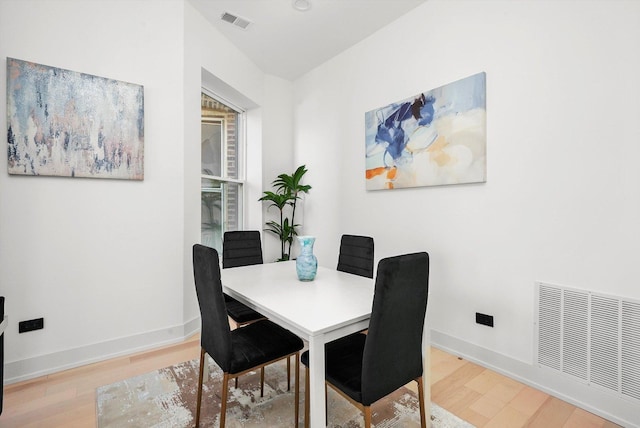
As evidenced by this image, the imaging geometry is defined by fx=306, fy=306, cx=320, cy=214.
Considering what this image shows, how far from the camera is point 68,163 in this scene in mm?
2324

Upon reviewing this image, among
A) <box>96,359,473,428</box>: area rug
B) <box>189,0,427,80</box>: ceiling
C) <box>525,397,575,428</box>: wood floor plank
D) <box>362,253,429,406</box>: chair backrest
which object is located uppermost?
<box>189,0,427,80</box>: ceiling

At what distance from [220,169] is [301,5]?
6.73 ft

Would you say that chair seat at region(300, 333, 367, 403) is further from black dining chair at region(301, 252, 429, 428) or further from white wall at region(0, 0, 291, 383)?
white wall at region(0, 0, 291, 383)

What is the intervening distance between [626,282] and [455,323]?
1.15 m

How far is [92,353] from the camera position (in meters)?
2.43

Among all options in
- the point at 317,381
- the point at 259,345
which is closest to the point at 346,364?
the point at 317,381

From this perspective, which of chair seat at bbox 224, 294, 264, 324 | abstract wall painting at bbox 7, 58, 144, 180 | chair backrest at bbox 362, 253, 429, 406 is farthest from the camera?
chair seat at bbox 224, 294, 264, 324

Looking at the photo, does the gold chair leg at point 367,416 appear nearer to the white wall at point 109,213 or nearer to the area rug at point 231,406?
the area rug at point 231,406

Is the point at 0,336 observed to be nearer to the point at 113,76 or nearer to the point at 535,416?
the point at 113,76

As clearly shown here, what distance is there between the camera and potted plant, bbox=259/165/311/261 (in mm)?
4004

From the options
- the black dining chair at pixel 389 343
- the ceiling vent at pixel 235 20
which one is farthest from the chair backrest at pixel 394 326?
the ceiling vent at pixel 235 20

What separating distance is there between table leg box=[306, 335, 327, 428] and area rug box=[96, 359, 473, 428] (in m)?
0.52

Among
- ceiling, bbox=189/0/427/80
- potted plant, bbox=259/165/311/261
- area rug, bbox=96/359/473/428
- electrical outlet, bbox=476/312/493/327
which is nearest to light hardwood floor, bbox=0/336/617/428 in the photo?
area rug, bbox=96/359/473/428

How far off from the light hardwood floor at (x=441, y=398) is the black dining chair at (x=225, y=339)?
2.95 feet
